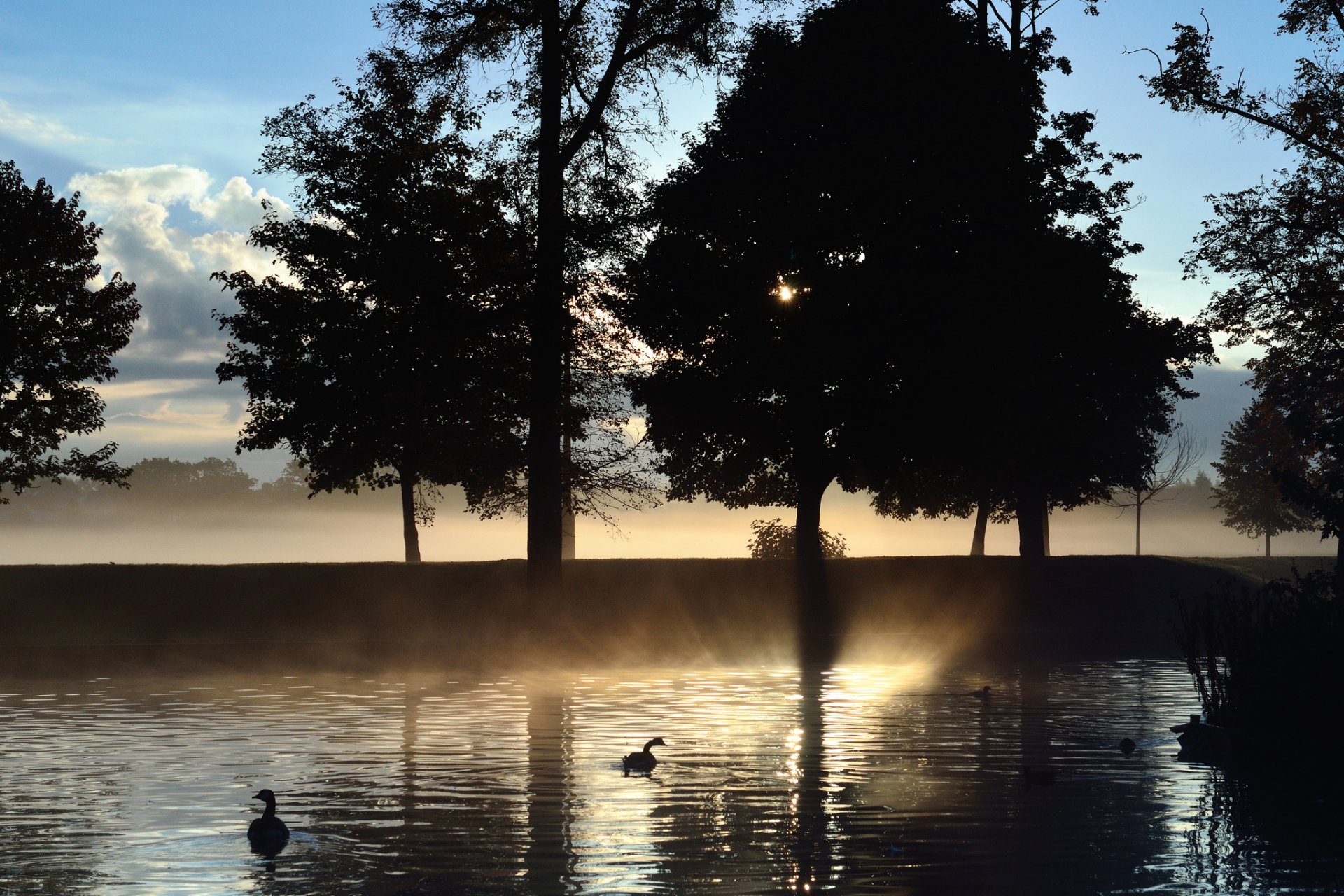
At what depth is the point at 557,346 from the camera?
31734mm

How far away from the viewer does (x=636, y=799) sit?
41.5 ft

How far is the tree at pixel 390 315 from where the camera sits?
3409cm

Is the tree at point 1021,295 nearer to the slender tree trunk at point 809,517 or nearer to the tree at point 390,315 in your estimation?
the slender tree trunk at point 809,517

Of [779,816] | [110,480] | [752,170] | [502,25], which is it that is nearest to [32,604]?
[110,480]

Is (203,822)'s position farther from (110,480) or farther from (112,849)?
(110,480)

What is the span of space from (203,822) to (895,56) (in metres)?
33.5

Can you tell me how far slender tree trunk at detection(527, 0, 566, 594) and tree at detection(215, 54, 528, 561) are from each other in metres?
0.87

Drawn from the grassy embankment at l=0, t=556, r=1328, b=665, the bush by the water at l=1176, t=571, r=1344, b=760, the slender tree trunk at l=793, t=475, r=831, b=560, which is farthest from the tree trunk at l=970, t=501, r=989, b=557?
the bush by the water at l=1176, t=571, r=1344, b=760

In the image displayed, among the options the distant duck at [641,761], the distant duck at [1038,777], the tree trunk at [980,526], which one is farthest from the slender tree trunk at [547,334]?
the tree trunk at [980,526]

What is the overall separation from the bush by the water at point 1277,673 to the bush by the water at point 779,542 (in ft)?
115

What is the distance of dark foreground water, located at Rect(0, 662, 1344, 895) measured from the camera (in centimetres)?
977

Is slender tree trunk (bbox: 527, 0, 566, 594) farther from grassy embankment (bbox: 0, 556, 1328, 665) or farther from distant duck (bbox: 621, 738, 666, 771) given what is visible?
distant duck (bbox: 621, 738, 666, 771)

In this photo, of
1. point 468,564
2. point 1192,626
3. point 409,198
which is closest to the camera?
point 1192,626

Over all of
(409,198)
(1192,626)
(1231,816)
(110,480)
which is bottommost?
(1231,816)
